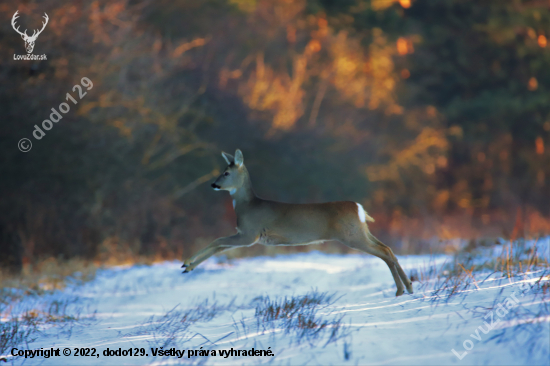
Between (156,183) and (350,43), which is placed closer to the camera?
(156,183)

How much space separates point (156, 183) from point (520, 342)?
1585cm

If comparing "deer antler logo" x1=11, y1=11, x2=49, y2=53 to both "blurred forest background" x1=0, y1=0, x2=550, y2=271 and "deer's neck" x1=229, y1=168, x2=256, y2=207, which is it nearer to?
"blurred forest background" x1=0, y1=0, x2=550, y2=271

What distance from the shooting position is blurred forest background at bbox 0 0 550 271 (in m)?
13.8

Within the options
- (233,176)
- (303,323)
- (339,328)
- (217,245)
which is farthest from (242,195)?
(339,328)

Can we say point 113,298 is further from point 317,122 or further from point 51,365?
point 317,122

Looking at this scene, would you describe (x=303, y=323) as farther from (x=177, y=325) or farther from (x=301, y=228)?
(x=177, y=325)

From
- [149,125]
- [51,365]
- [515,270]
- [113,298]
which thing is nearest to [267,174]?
[149,125]

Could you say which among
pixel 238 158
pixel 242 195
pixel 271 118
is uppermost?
pixel 271 118

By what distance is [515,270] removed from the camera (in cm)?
689

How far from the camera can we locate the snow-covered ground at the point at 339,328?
14.5ft

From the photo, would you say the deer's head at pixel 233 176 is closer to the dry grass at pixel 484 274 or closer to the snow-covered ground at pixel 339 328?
the snow-covered ground at pixel 339 328

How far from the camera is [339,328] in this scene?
5102 millimetres

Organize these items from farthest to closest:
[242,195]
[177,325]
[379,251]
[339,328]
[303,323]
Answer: [242,195] < [379,251] < [177,325] < [303,323] < [339,328]

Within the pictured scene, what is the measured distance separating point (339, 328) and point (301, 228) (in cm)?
139
